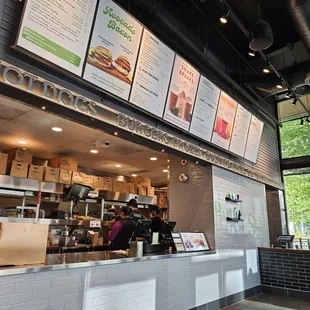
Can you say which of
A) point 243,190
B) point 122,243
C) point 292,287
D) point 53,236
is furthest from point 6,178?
point 292,287

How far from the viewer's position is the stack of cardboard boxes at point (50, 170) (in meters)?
5.19

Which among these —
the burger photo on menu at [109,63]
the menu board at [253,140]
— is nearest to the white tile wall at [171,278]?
the menu board at [253,140]

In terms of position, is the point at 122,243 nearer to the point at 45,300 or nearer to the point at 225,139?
the point at 45,300

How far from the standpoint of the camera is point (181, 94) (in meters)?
4.29

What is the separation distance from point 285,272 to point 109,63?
5.52 metres

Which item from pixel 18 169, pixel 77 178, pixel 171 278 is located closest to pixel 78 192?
pixel 77 178

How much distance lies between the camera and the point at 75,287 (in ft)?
8.98

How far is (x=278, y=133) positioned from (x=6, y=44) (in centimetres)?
804

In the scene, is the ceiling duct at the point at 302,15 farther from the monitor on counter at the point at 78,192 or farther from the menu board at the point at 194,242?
the monitor on counter at the point at 78,192

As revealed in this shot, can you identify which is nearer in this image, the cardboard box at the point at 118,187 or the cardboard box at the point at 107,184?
the cardboard box at the point at 107,184

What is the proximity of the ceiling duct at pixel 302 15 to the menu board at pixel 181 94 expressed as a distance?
175 centimetres

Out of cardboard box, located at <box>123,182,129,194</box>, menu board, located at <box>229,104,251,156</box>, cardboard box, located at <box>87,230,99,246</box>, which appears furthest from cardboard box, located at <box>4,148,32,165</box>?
menu board, located at <box>229,104,251,156</box>

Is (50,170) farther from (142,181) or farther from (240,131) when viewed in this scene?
(240,131)


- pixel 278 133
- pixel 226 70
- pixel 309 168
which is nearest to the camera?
pixel 226 70
